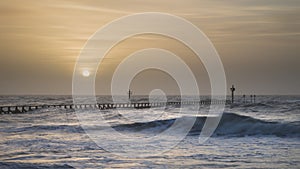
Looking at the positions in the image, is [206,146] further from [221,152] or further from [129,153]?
[129,153]

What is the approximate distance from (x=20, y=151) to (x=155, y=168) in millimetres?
6879

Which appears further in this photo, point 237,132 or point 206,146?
point 237,132

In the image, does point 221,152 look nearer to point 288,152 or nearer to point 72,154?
point 288,152

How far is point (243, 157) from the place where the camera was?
1791 cm

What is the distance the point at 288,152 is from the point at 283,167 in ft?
14.1

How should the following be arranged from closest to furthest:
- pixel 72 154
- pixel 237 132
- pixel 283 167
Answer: pixel 283 167, pixel 72 154, pixel 237 132

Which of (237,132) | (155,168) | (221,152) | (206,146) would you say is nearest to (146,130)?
(237,132)

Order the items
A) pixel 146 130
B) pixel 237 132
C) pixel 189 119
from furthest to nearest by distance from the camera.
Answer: pixel 189 119, pixel 146 130, pixel 237 132

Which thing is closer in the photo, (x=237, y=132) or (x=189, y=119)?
(x=237, y=132)

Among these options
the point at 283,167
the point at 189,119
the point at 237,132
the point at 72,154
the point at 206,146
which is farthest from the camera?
the point at 189,119

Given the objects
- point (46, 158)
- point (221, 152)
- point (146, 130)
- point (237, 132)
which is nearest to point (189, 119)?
point (146, 130)

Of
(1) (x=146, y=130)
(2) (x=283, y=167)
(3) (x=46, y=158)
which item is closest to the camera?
(2) (x=283, y=167)

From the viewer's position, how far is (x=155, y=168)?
1548cm

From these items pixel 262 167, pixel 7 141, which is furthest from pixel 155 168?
pixel 7 141
